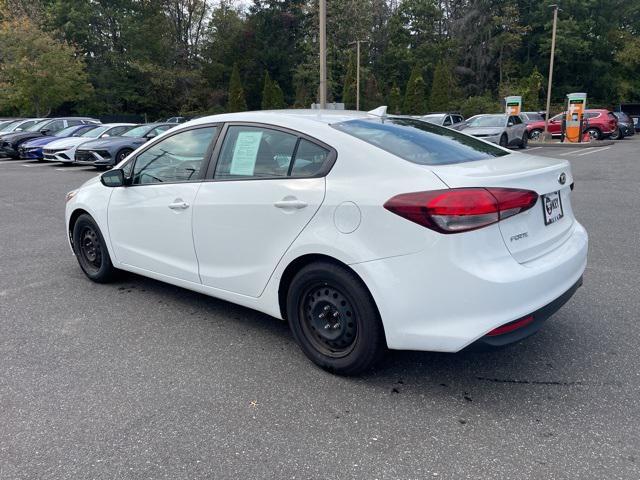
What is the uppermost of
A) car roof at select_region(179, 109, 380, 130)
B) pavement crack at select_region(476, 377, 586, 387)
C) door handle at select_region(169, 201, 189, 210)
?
car roof at select_region(179, 109, 380, 130)

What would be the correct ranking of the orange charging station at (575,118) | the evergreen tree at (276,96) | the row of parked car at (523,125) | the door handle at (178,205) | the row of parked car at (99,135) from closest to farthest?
the door handle at (178,205), the row of parked car at (99,135), the row of parked car at (523,125), the orange charging station at (575,118), the evergreen tree at (276,96)

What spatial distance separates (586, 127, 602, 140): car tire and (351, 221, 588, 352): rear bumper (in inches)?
1109

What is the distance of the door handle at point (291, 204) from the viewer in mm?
3234

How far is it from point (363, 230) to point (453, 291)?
579 mm

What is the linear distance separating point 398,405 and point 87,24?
157ft

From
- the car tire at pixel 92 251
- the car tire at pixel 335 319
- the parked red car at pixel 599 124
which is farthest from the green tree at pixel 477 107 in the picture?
the car tire at pixel 335 319

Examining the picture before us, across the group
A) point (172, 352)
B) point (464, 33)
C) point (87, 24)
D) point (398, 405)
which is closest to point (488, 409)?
point (398, 405)

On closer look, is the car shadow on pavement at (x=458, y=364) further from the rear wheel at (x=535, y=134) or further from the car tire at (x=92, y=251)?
the rear wheel at (x=535, y=134)

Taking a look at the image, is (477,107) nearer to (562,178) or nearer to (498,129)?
(498,129)

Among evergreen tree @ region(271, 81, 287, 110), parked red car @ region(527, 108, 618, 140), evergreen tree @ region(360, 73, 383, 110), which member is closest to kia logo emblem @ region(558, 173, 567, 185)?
parked red car @ region(527, 108, 618, 140)

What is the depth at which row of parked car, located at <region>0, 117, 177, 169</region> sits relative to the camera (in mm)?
15961

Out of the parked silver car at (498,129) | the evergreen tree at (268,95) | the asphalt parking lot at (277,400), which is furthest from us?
the evergreen tree at (268,95)

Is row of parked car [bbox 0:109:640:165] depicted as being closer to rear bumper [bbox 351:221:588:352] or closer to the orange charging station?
the orange charging station

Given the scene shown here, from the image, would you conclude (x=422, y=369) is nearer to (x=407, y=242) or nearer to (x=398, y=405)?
(x=398, y=405)
